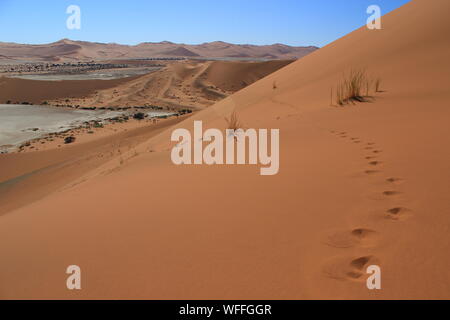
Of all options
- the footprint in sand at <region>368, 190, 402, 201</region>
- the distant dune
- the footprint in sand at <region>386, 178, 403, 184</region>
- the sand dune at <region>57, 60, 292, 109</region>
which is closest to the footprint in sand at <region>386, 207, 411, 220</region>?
the footprint in sand at <region>368, 190, 402, 201</region>

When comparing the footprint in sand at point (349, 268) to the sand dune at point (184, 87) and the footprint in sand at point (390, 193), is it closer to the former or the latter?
the footprint in sand at point (390, 193)

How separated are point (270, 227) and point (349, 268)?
1.85 feet

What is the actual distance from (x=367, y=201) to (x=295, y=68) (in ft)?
32.1

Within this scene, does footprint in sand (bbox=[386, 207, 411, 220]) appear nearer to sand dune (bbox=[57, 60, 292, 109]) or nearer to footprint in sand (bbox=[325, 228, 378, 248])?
footprint in sand (bbox=[325, 228, 378, 248])

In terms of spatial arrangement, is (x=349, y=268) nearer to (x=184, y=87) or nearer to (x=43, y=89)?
(x=184, y=87)

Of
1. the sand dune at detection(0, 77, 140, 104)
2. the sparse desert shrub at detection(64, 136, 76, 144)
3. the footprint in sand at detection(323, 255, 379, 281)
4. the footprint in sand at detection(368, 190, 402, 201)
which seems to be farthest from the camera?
the sand dune at detection(0, 77, 140, 104)

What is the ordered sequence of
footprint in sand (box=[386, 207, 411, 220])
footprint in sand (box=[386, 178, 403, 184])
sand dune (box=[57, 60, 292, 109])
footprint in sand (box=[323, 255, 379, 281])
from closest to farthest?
footprint in sand (box=[323, 255, 379, 281]), footprint in sand (box=[386, 207, 411, 220]), footprint in sand (box=[386, 178, 403, 184]), sand dune (box=[57, 60, 292, 109])

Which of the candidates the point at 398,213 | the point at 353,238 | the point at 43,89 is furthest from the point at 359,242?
the point at 43,89

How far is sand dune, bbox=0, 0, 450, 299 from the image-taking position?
5.13 feet

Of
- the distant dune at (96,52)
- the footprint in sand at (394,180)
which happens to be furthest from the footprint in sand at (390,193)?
the distant dune at (96,52)

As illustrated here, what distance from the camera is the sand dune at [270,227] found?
1.56 meters

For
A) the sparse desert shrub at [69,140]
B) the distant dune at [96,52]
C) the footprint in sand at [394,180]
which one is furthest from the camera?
the distant dune at [96,52]

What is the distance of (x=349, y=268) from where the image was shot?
1.57 m
